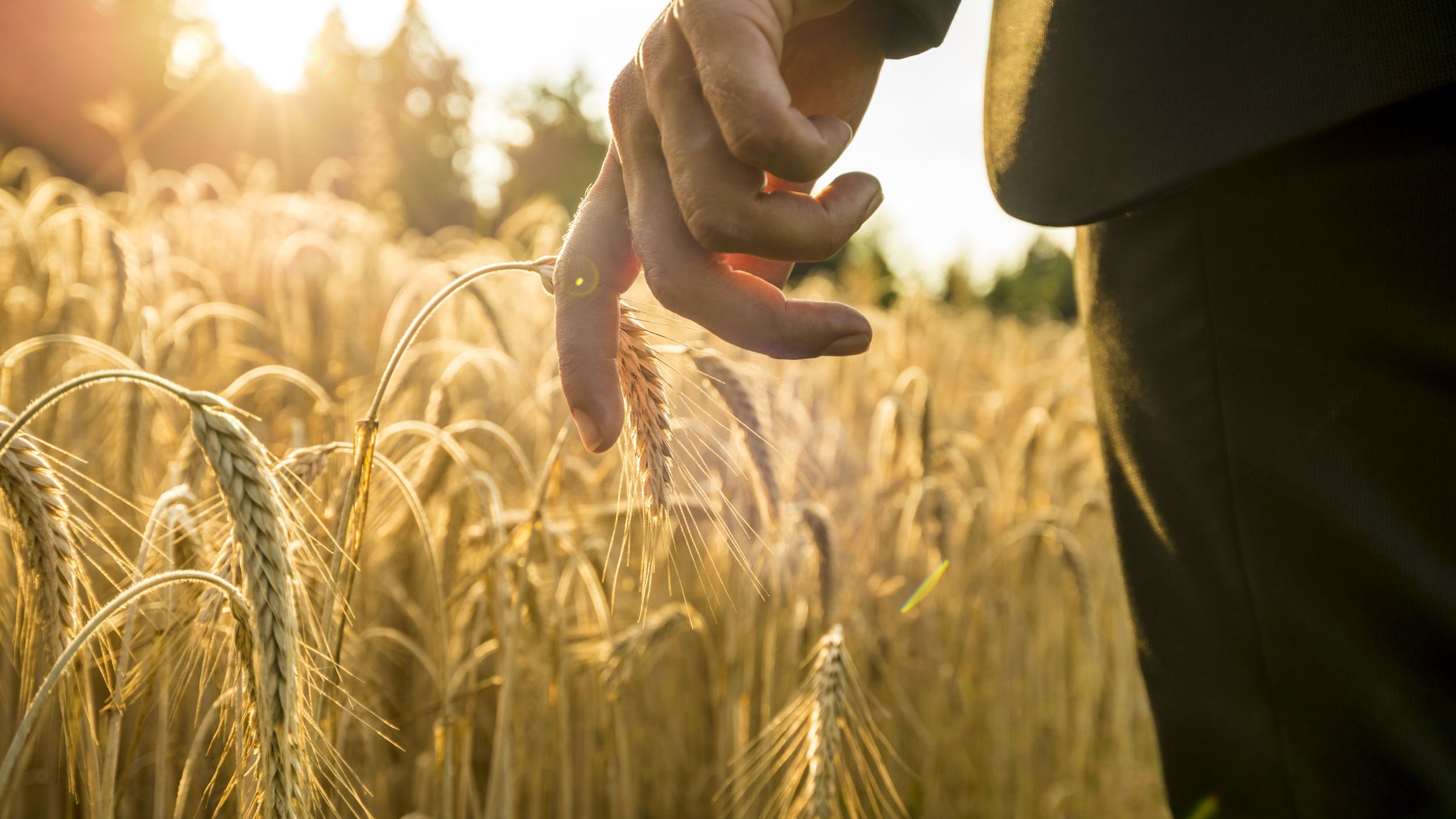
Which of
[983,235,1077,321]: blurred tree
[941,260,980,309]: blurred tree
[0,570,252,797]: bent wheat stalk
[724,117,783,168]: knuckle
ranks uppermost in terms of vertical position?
[983,235,1077,321]: blurred tree

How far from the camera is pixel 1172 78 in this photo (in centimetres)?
102

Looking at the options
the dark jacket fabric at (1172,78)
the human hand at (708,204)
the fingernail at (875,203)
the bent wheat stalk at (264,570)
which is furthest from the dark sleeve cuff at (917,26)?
the bent wheat stalk at (264,570)

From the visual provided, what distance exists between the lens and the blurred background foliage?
1758 centimetres

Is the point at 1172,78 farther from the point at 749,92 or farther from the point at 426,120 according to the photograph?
the point at 426,120

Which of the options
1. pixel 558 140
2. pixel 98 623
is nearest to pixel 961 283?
pixel 98 623

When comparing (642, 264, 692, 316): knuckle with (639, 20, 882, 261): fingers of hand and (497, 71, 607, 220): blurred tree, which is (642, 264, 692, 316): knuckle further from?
(497, 71, 607, 220): blurred tree

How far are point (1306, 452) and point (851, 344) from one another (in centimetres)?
71

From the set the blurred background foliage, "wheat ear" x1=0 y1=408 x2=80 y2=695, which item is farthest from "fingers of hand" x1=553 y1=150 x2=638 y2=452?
the blurred background foliage

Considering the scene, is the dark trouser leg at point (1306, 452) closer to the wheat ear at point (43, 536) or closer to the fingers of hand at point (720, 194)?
the fingers of hand at point (720, 194)

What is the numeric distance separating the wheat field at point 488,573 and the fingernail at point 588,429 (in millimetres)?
99

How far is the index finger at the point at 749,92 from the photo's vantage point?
2.20 ft

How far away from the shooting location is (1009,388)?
15.5 feet

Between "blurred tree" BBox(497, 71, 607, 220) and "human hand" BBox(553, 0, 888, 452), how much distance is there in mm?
28071

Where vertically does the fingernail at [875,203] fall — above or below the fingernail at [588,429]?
above
